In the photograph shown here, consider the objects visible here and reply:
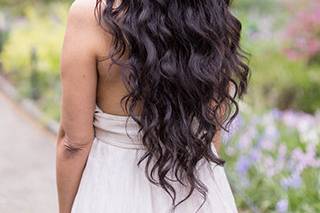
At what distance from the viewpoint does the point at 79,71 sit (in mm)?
1876

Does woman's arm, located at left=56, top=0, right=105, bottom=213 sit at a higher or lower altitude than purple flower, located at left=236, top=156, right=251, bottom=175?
higher

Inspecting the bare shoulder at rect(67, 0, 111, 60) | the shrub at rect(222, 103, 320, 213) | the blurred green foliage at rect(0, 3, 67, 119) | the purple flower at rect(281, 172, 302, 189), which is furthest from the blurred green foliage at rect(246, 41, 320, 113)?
the bare shoulder at rect(67, 0, 111, 60)

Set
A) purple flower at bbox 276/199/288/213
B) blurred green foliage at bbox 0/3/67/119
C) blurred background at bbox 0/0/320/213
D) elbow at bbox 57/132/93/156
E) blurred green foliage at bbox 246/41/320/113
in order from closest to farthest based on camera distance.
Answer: elbow at bbox 57/132/93/156 → purple flower at bbox 276/199/288/213 → blurred background at bbox 0/0/320/213 → blurred green foliage at bbox 246/41/320/113 → blurred green foliage at bbox 0/3/67/119

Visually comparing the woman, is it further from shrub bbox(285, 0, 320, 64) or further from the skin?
shrub bbox(285, 0, 320, 64)

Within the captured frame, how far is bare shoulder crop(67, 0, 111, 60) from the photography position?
1845 millimetres

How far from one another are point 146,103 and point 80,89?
0.61 ft

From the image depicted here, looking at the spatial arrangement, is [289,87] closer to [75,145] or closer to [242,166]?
[242,166]

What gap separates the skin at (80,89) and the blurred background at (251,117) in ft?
3.08

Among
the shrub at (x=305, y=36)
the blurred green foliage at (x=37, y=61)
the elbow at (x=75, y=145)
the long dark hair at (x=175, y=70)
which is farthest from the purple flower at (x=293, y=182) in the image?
the shrub at (x=305, y=36)

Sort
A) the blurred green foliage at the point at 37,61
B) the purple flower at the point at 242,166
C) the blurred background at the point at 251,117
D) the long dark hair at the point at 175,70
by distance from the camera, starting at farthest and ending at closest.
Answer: the blurred green foliage at the point at 37,61, the purple flower at the point at 242,166, the blurred background at the point at 251,117, the long dark hair at the point at 175,70

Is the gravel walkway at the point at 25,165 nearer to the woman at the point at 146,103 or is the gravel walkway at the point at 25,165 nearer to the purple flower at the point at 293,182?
the purple flower at the point at 293,182

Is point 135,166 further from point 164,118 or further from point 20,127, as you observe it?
point 20,127

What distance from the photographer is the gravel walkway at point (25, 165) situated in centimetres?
A: 504

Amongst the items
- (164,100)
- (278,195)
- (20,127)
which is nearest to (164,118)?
(164,100)
